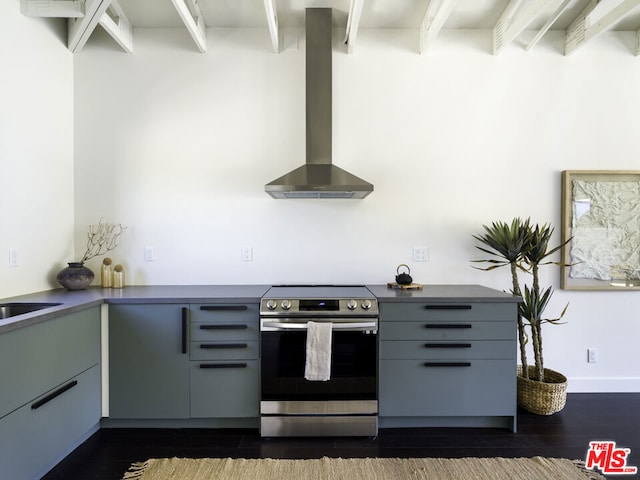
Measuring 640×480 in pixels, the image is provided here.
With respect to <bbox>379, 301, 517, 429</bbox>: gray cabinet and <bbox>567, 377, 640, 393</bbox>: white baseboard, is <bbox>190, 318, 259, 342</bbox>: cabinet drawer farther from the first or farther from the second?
<bbox>567, 377, 640, 393</bbox>: white baseboard

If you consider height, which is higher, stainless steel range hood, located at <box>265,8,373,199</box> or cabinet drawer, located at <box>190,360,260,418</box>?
stainless steel range hood, located at <box>265,8,373,199</box>

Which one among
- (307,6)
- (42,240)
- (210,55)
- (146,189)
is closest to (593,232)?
(307,6)

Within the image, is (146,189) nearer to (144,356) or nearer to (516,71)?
(144,356)

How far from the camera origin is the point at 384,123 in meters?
3.09

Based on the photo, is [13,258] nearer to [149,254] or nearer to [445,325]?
[149,254]

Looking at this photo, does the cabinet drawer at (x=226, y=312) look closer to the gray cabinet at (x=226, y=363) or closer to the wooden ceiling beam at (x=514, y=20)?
the gray cabinet at (x=226, y=363)

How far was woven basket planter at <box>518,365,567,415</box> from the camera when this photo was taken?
2.65 m

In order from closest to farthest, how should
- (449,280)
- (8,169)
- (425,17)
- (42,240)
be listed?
(8,169)
(42,240)
(425,17)
(449,280)

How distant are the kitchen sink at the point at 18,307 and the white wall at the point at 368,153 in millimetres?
842

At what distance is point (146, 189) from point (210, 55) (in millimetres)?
1209

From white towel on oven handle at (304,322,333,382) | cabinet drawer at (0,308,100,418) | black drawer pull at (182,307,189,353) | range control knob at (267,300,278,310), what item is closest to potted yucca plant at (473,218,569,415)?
white towel on oven handle at (304,322,333,382)

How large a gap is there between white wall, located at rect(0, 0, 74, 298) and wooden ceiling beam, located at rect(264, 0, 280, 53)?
162 cm

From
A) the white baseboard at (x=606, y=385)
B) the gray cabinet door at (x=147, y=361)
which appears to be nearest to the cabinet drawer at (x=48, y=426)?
the gray cabinet door at (x=147, y=361)

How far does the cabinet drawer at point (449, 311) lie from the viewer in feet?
8.03
